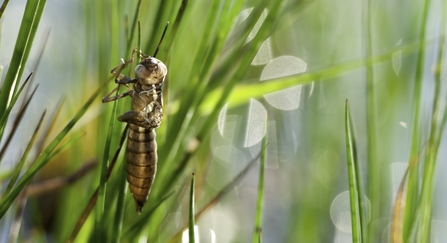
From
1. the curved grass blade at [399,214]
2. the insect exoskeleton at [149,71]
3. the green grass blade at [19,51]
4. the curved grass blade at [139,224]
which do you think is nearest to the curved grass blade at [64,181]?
the insect exoskeleton at [149,71]

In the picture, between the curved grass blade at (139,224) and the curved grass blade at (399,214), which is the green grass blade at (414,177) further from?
the curved grass blade at (139,224)

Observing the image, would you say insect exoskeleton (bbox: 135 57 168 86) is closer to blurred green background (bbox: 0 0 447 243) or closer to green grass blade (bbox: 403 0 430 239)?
blurred green background (bbox: 0 0 447 243)

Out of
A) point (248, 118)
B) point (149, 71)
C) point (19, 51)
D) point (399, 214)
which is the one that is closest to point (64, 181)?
point (149, 71)

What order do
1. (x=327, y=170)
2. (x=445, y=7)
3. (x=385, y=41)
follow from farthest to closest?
(x=385, y=41)
(x=327, y=170)
(x=445, y=7)

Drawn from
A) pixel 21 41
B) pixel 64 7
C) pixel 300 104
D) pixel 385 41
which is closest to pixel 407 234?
pixel 21 41

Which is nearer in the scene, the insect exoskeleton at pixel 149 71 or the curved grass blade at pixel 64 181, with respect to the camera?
the insect exoskeleton at pixel 149 71

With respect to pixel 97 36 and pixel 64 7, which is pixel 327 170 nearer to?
pixel 97 36

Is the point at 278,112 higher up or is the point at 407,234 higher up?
the point at 278,112
